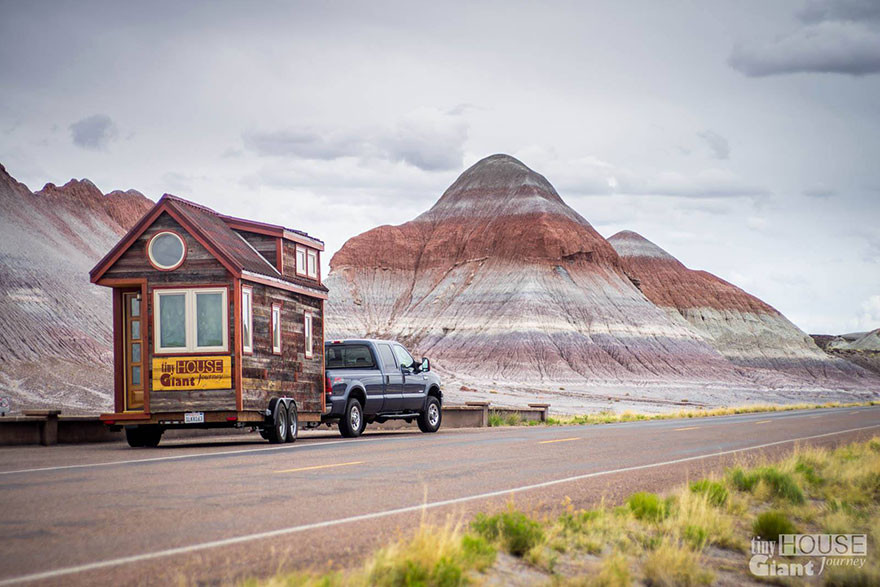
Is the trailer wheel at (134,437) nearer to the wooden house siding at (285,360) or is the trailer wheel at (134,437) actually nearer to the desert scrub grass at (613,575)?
the wooden house siding at (285,360)

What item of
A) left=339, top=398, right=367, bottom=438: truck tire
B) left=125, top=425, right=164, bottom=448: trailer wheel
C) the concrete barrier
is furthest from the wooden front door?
left=339, top=398, right=367, bottom=438: truck tire

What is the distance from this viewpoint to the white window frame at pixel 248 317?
64.0 ft

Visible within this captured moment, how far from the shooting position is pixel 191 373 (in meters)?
19.2

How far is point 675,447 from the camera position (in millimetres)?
19297

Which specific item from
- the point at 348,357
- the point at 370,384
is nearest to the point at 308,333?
the point at 348,357

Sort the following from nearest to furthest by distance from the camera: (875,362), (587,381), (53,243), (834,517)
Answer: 1. (834,517)
2. (53,243)
3. (587,381)
4. (875,362)

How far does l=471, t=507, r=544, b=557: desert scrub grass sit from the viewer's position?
7.63m

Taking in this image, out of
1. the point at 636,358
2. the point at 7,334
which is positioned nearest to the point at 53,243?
the point at 7,334

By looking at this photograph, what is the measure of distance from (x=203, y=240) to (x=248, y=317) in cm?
188

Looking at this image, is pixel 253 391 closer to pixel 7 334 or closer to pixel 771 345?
pixel 7 334

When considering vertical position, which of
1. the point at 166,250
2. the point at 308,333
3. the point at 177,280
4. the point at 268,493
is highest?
the point at 166,250

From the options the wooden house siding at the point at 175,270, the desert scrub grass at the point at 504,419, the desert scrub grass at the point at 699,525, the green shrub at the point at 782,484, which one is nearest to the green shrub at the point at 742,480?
the green shrub at the point at 782,484

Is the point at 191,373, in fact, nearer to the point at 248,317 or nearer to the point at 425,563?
the point at 248,317

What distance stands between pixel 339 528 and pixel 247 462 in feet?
21.6
